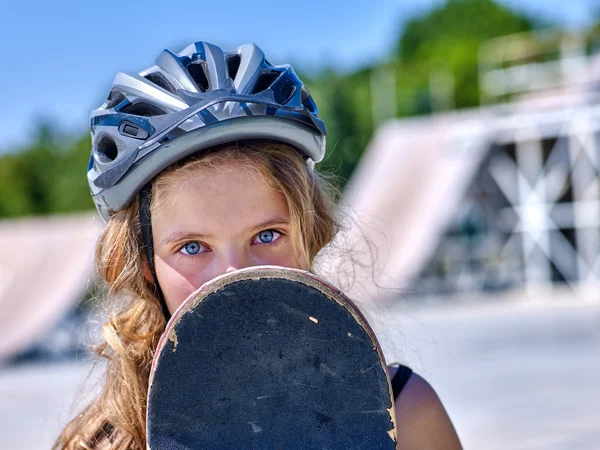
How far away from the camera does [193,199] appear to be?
1534 mm

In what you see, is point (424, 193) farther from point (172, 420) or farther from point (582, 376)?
point (172, 420)

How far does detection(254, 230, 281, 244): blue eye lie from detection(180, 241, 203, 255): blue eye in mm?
105

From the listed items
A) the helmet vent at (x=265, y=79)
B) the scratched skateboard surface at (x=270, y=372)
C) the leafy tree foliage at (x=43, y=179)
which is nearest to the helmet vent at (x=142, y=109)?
the helmet vent at (x=265, y=79)

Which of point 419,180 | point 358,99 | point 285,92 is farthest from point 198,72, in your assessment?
point 358,99

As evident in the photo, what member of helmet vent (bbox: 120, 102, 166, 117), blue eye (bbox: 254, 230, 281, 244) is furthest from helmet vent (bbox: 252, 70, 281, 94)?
blue eye (bbox: 254, 230, 281, 244)

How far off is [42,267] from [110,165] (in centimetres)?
1454

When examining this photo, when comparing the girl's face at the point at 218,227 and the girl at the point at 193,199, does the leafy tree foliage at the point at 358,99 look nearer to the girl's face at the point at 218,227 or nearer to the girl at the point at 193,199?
the girl at the point at 193,199

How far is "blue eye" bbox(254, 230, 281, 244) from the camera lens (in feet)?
5.04

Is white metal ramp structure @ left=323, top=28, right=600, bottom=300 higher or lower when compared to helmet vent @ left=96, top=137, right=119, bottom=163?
higher

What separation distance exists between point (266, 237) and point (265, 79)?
1.17ft

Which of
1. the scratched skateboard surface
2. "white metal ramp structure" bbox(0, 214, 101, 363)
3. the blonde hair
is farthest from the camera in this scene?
"white metal ramp structure" bbox(0, 214, 101, 363)

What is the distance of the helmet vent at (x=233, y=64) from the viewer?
66.8 inches

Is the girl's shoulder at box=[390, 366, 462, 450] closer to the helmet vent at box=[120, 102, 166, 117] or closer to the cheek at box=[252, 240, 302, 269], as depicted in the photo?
the cheek at box=[252, 240, 302, 269]

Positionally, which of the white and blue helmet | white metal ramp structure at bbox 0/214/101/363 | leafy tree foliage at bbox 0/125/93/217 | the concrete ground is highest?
leafy tree foliage at bbox 0/125/93/217
